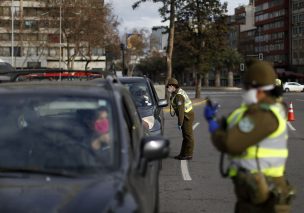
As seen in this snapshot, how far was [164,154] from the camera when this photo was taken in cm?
454

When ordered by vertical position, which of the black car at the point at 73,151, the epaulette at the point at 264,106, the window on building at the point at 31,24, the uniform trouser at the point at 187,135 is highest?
the window on building at the point at 31,24

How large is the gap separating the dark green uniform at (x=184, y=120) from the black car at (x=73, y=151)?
19.6ft

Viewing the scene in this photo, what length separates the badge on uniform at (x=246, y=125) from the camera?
12.9ft

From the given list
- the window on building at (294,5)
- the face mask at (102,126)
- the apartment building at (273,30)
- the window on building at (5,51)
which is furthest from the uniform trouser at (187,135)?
the apartment building at (273,30)

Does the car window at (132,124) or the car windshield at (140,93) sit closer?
the car window at (132,124)

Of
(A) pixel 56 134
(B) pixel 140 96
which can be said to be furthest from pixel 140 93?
(A) pixel 56 134

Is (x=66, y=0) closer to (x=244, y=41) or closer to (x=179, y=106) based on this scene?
(x=179, y=106)

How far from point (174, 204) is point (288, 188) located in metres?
3.65

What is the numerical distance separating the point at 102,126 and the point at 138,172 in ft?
1.60

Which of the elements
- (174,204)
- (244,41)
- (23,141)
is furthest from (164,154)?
(244,41)

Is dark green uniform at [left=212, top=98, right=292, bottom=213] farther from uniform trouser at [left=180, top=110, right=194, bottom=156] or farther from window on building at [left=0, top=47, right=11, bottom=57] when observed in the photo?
window on building at [left=0, top=47, right=11, bottom=57]

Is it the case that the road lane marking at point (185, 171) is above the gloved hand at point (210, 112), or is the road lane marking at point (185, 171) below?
below

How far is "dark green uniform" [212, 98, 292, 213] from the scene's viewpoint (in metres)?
3.92

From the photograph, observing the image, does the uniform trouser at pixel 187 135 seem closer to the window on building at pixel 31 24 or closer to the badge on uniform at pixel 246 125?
the badge on uniform at pixel 246 125
